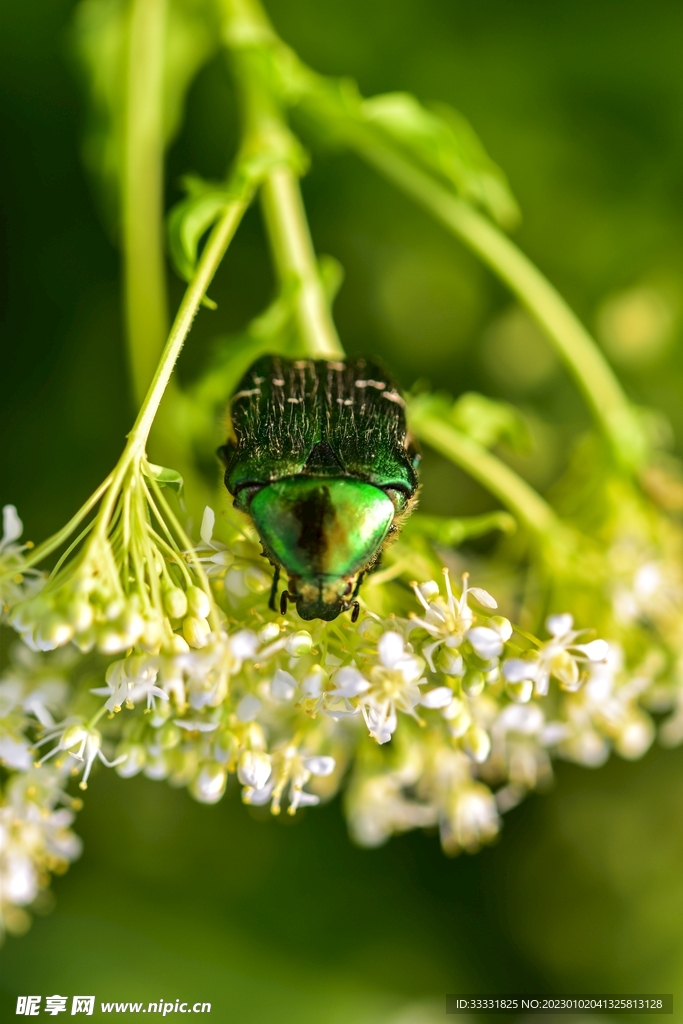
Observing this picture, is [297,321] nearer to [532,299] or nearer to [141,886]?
[532,299]

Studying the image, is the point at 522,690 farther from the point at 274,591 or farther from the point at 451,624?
the point at 274,591

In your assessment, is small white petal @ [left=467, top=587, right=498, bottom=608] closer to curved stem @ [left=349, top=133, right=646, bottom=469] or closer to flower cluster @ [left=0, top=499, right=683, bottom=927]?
flower cluster @ [left=0, top=499, right=683, bottom=927]

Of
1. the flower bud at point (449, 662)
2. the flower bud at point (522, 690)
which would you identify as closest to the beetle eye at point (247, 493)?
the flower bud at point (449, 662)

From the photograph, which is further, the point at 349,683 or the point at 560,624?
the point at 560,624

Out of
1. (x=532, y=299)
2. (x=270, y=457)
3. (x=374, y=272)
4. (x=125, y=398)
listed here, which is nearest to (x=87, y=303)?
(x=125, y=398)

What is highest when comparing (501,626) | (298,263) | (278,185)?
(278,185)

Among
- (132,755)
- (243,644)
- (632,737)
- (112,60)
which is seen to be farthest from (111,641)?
(112,60)

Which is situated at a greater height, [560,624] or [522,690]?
[560,624]

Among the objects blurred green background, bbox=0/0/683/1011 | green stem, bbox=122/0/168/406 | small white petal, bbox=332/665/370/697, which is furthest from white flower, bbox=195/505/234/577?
blurred green background, bbox=0/0/683/1011
